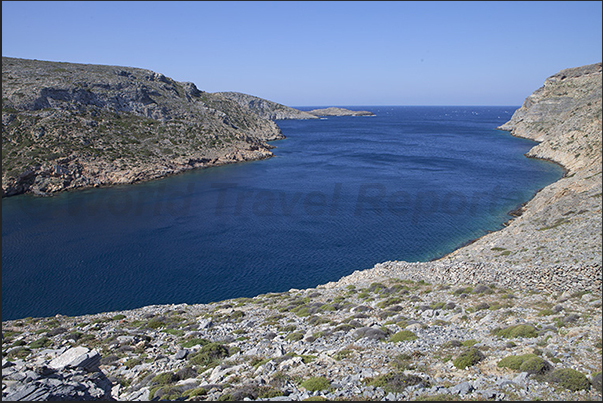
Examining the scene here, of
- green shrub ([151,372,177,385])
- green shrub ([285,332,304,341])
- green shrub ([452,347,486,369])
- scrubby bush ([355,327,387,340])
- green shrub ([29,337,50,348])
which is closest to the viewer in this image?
green shrub ([452,347,486,369])

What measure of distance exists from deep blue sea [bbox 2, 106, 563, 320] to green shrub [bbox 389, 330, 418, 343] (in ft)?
59.4

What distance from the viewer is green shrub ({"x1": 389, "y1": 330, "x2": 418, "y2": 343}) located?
19375 mm

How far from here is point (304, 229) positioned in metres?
52.7

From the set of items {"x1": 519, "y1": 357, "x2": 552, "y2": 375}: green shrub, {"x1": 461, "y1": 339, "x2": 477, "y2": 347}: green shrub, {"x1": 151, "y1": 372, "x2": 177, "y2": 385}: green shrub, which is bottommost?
{"x1": 151, "y1": 372, "x2": 177, "y2": 385}: green shrub

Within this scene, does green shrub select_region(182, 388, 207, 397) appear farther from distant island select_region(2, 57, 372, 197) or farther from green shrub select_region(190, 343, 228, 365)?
distant island select_region(2, 57, 372, 197)

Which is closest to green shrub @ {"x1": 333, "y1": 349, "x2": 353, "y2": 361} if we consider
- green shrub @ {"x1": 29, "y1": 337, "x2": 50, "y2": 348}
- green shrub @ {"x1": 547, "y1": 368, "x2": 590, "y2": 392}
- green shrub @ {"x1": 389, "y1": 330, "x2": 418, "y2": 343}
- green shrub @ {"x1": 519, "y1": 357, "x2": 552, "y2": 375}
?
green shrub @ {"x1": 389, "y1": 330, "x2": 418, "y2": 343}

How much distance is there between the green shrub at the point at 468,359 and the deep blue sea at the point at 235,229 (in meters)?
22.2

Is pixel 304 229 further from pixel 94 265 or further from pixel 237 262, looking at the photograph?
pixel 94 265

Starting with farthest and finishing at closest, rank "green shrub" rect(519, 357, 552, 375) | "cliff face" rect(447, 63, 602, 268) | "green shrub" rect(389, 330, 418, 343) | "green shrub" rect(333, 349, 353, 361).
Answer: "cliff face" rect(447, 63, 602, 268)
"green shrub" rect(389, 330, 418, 343)
"green shrub" rect(333, 349, 353, 361)
"green shrub" rect(519, 357, 552, 375)

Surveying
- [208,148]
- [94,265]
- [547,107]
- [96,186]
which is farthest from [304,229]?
[547,107]

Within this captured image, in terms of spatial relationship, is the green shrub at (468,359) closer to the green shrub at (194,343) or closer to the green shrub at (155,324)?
the green shrub at (194,343)

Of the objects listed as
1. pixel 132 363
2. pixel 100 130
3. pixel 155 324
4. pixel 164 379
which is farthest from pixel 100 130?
pixel 164 379

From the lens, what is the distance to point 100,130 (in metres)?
90.7

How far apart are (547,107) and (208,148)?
128 m
